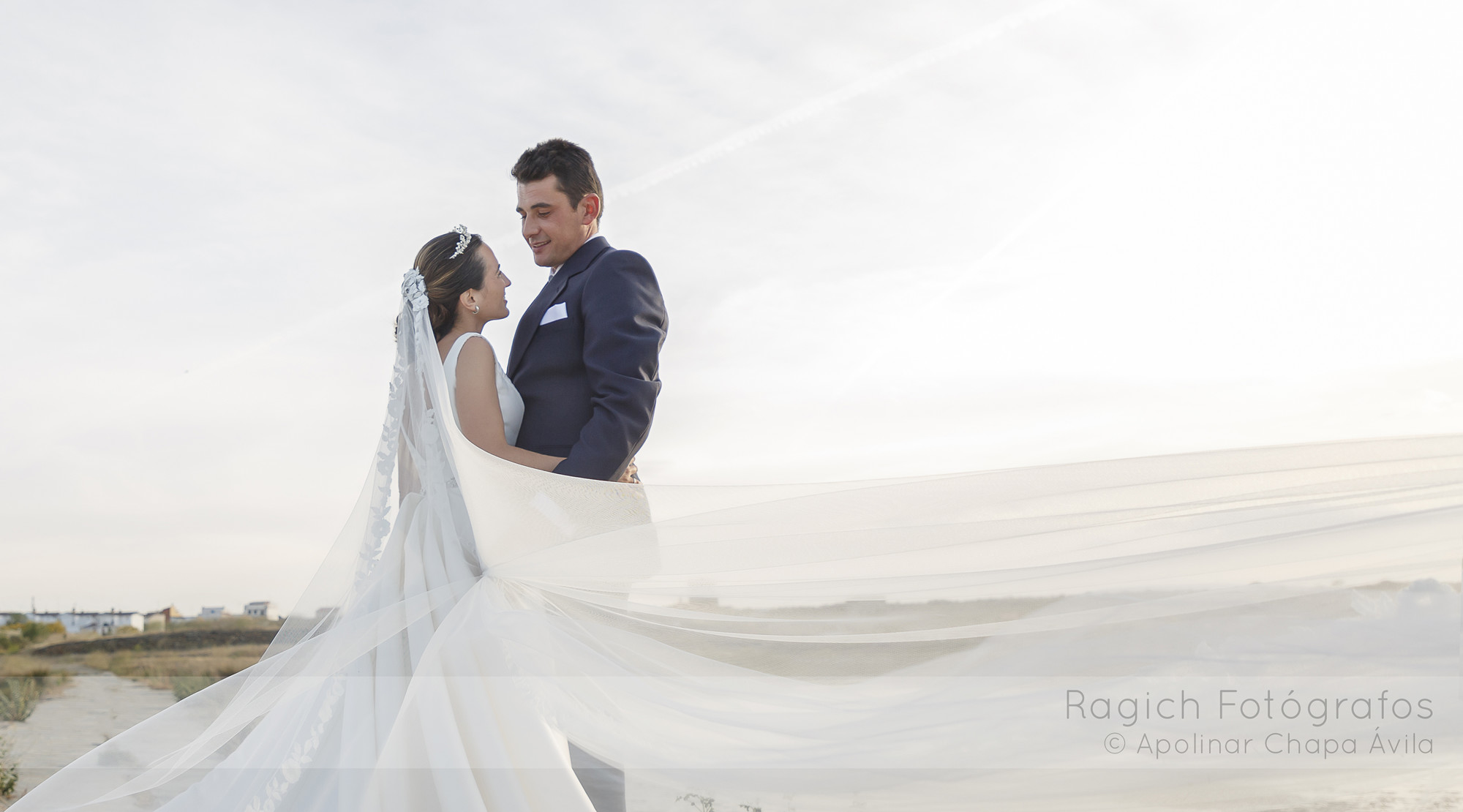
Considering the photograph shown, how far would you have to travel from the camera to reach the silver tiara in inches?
92.9

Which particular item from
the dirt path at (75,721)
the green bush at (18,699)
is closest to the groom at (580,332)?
the dirt path at (75,721)

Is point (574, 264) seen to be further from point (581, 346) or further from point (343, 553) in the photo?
point (343, 553)

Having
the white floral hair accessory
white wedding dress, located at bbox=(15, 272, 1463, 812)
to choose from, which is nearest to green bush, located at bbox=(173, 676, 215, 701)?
white wedding dress, located at bbox=(15, 272, 1463, 812)

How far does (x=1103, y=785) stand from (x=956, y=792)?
0.88ft

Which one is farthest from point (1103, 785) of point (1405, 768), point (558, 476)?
point (558, 476)

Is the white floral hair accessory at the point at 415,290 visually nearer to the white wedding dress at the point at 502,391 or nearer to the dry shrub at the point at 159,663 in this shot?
the white wedding dress at the point at 502,391

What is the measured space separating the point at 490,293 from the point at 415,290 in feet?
0.70

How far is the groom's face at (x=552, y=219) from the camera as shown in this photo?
254 centimetres

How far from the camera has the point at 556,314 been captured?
238cm

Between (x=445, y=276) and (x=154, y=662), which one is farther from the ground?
(x=445, y=276)

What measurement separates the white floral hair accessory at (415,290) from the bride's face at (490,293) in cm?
12

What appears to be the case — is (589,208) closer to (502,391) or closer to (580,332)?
(580,332)

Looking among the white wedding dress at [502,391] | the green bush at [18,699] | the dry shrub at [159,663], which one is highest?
the white wedding dress at [502,391]

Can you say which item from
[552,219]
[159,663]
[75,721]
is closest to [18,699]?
[75,721]
